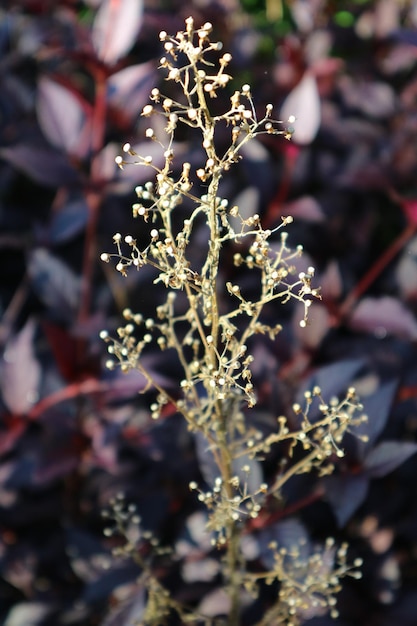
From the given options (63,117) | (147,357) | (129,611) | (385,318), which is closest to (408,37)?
(385,318)

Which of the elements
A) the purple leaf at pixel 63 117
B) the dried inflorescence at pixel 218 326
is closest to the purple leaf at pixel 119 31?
the purple leaf at pixel 63 117

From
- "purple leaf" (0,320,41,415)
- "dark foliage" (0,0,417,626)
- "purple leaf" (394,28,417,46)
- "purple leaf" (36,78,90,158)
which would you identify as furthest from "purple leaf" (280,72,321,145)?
"purple leaf" (0,320,41,415)

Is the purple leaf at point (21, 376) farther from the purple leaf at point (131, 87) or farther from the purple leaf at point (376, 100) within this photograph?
the purple leaf at point (376, 100)

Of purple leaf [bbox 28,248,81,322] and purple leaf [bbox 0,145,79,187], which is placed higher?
purple leaf [bbox 0,145,79,187]

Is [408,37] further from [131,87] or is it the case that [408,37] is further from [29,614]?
[29,614]

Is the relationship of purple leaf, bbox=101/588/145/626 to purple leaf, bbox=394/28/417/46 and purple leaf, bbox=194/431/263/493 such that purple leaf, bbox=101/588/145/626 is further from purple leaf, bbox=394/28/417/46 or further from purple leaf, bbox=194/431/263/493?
purple leaf, bbox=394/28/417/46

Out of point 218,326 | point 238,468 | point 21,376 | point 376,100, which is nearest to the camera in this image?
point 218,326
